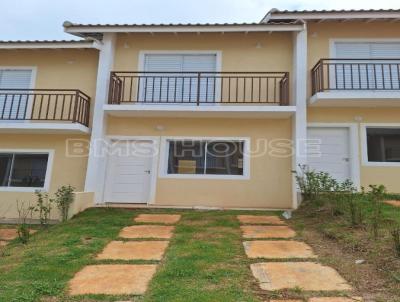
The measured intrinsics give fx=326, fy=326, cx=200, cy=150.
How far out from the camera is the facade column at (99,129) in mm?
9727

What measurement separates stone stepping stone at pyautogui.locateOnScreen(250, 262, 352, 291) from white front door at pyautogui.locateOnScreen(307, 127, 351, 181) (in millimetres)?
5902

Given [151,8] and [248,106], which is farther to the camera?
[151,8]

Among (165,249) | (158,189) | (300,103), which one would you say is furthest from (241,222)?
(300,103)

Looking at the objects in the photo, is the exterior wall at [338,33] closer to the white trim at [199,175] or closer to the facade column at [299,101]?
the facade column at [299,101]

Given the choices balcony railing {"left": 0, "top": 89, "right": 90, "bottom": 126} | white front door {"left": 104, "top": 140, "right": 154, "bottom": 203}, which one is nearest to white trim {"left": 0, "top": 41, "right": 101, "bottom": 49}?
balcony railing {"left": 0, "top": 89, "right": 90, "bottom": 126}

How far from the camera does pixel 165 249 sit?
5.39 meters

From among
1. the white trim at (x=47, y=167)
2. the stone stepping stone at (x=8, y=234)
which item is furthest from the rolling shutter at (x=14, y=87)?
the stone stepping stone at (x=8, y=234)

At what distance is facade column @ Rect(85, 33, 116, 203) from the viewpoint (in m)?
9.73

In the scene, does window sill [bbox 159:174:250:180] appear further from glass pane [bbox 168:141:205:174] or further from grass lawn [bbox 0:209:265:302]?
grass lawn [bbox 0:209:265:302]

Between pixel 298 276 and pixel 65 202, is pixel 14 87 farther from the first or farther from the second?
pixel 298 276

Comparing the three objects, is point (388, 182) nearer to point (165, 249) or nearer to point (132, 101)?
point (165, 249)

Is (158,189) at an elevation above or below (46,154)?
below

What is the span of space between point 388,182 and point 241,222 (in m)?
5.09

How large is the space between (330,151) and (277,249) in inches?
222
